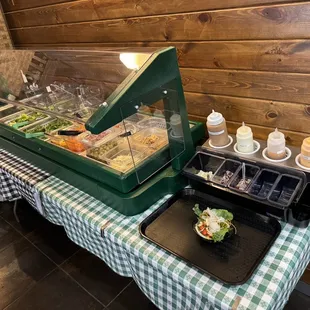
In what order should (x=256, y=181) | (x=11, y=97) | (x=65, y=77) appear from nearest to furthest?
1. (x=256, y=181)
2. (x=65, y=77)
3. (x=11, y=97)

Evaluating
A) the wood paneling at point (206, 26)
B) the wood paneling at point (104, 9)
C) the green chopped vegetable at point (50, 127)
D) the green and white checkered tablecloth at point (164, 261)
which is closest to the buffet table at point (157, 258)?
the green and white checkered tablecloth at point (164, 261)

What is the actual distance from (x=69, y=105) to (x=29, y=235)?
4.04 ft

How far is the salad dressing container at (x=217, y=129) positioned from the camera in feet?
4.74

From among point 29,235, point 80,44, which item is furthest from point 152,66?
point 29,235

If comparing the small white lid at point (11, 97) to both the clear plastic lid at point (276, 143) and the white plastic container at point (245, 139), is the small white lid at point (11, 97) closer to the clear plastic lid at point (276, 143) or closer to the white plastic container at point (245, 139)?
the white plastic container at point (245, 139)

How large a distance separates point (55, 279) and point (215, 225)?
1.36 meters

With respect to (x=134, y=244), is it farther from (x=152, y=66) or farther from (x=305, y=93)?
(x=305, y=93)

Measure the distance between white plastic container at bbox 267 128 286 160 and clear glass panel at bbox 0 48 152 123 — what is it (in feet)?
2.21

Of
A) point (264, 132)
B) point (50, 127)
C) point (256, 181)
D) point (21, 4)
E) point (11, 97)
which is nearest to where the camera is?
point (256, 181)

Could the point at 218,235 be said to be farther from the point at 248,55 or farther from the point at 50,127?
the point at 50,127

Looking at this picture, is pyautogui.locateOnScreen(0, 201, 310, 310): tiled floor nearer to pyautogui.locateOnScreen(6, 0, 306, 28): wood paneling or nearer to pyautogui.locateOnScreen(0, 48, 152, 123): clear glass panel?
pyautogui.locateOnScreen(0, 48, 152, 123): clear glass panel

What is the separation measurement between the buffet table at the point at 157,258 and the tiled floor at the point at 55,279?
1.68ft

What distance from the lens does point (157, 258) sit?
1.14 metres

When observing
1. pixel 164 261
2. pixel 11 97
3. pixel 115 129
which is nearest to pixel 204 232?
pixel 164 261
